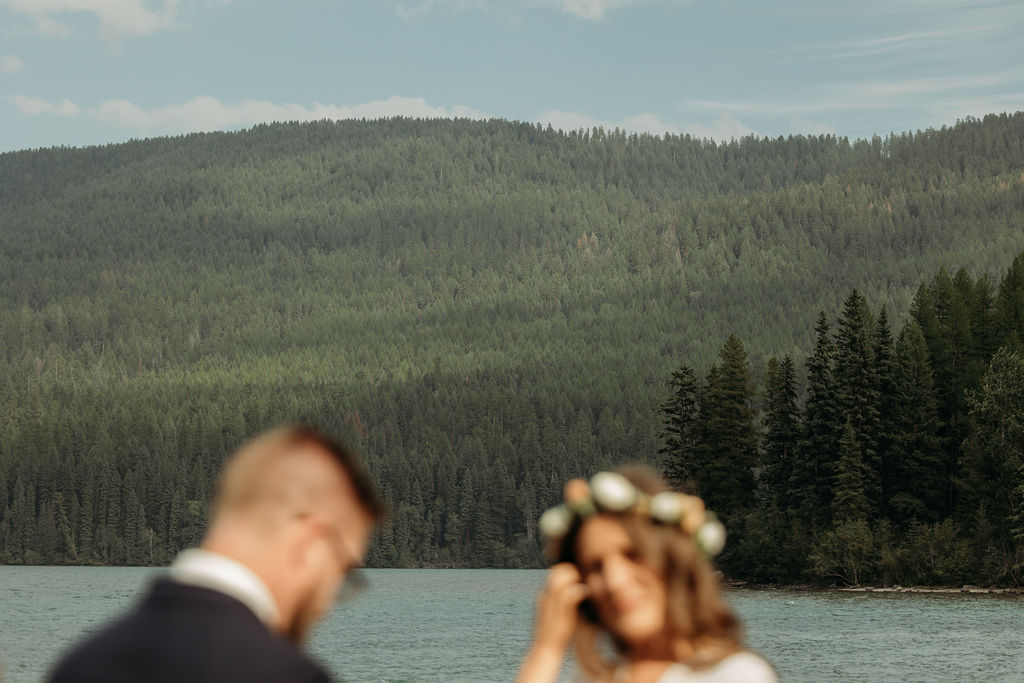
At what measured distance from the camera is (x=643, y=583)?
16.8 ft

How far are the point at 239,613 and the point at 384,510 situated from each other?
647 mm

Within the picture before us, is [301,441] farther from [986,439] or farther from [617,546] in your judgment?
[986,439]

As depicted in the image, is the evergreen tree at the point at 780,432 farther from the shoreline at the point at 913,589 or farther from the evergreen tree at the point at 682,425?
the shoreline at the point at 913,589

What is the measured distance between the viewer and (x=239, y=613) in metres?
3.84

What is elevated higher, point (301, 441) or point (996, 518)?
point (301, 441)

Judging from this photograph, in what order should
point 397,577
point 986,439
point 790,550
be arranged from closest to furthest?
point 986,439
point 790,550
point 397,577

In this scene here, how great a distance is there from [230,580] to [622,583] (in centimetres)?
154

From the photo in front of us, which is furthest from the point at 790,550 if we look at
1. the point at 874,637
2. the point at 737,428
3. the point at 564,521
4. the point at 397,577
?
the point at 564,521

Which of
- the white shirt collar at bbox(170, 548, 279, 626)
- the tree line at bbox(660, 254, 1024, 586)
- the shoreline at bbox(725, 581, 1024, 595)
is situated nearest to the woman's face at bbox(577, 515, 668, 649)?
the white shirt collar at bbox(170, 548, 279, 626)

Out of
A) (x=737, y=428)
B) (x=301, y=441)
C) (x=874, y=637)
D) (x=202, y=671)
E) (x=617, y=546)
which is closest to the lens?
(x=202, y=671)

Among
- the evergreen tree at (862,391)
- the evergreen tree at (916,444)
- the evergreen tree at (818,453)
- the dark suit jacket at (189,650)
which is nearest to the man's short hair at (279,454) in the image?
the dark suit jacket at (189,650)

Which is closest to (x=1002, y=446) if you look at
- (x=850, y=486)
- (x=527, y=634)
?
(x=850, y=486)

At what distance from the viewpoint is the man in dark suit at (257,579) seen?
12.3 feet

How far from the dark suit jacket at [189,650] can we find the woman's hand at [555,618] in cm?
126
